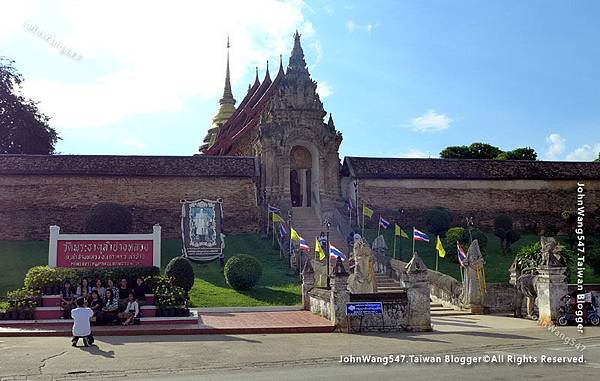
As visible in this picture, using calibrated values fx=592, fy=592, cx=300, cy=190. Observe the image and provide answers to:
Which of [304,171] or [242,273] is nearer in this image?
[242,273]

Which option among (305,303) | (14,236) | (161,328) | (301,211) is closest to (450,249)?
(301,211)

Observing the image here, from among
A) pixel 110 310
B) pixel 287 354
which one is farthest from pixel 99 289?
pixel 287 354

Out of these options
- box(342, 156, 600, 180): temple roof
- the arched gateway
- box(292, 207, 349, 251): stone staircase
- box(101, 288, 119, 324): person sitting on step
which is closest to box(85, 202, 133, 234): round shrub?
the arched gateway

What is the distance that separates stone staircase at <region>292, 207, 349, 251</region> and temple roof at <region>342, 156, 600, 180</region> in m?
3.61

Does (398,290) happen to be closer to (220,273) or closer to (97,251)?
(220,273)

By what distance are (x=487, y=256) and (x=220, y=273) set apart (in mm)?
13260

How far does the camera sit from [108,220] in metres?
28.6

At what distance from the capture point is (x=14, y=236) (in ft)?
99.1

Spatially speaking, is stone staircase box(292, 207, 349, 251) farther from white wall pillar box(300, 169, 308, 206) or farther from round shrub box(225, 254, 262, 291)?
round shrub box(225, 254, 262, 291)

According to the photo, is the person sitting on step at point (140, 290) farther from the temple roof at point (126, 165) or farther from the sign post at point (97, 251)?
the temple roof at point (126, 165)

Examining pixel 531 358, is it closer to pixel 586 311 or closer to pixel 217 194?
pixel 586 311

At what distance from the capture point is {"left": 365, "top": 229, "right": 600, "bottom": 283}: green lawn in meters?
25.0

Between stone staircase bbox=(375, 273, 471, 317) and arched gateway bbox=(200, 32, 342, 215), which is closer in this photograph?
stone staircase bbox=(375, 273, 471, 317)

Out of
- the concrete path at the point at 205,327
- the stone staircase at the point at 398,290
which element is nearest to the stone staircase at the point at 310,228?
the stone staircase at the point at 398,290
